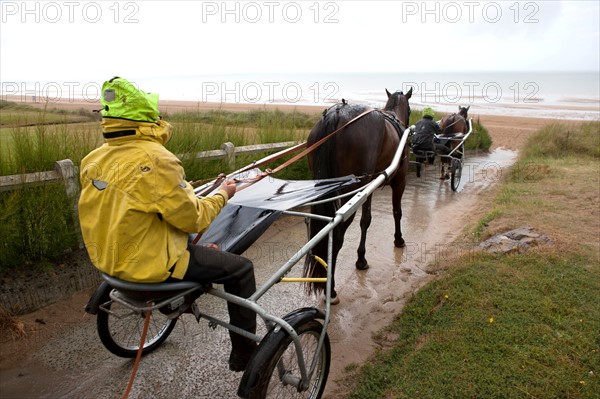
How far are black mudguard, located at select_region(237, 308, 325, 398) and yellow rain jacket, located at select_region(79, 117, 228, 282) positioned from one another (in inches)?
25.7

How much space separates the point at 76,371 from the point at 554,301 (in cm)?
393

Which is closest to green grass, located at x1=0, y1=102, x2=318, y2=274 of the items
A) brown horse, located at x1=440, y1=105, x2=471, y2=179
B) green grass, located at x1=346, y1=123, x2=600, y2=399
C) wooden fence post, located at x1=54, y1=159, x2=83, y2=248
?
wooden fence post, located at x1=54, y1=159, x2=83, y2=248

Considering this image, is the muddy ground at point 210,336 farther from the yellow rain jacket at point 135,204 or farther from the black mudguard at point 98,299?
the yellow rain jacket at point 135,204

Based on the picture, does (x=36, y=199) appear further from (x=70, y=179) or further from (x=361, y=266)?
(x=361, y=266)

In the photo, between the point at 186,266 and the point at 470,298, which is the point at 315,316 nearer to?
the point at 186,266

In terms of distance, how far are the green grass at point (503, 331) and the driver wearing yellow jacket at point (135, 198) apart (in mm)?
1743

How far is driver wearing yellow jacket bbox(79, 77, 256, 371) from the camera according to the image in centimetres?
195

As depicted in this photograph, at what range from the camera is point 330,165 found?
446cm

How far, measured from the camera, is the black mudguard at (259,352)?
2.21 meters

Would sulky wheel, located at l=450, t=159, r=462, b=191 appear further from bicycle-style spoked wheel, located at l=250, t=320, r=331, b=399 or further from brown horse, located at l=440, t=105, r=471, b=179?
bicycle-style spoked wheel, located at l=250, t=320, r=331, b=399

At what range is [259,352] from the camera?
227 centimetres

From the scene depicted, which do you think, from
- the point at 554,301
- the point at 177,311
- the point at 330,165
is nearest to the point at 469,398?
the point at 554,301

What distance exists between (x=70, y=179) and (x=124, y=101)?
2.66 meters

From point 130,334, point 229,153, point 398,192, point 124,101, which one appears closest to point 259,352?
point 124,101
